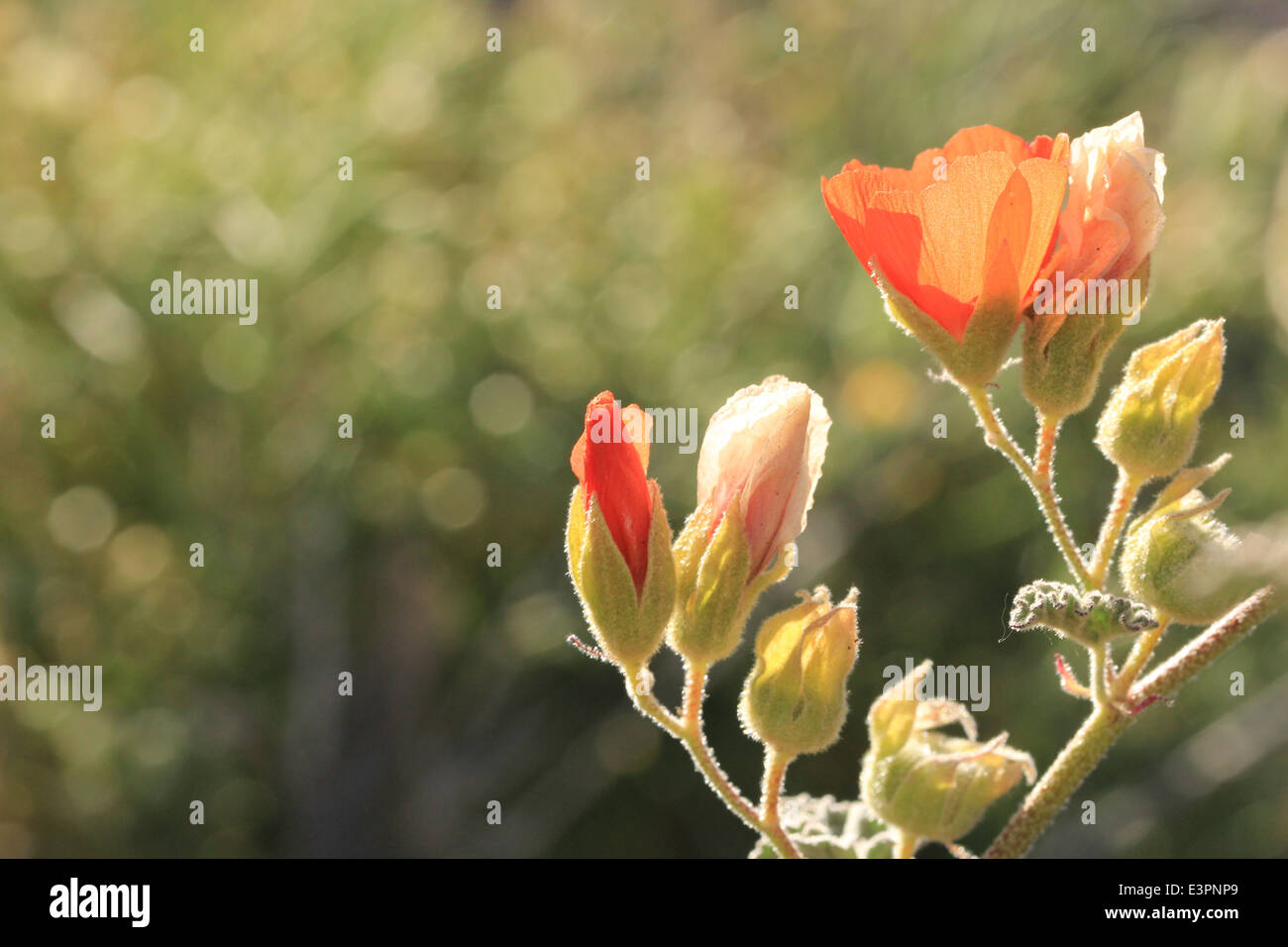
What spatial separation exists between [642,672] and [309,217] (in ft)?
8.01

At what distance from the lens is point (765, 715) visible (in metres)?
0.85

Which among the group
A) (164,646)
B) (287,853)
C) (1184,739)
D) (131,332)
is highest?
(131,332)

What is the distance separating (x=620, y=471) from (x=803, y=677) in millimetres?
192

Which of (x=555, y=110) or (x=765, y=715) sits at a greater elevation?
(x=555, y=110)

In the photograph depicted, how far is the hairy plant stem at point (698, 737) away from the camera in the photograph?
82 centimetres

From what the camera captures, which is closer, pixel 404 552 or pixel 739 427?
pixel 739 427

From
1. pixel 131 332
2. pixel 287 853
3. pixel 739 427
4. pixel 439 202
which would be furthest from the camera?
pixel 439 202

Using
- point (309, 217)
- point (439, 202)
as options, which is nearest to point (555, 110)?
point (439, 202)

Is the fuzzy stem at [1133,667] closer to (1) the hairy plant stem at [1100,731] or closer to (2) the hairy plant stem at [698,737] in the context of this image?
(1) the hairy plant stem at [1100,731]

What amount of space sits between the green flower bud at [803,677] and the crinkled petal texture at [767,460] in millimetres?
48

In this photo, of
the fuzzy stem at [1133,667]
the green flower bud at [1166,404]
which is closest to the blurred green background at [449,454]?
the green flower bud at [1166,404]

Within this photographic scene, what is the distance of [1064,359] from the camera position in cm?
85

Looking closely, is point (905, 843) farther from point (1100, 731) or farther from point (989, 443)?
point (989, 443)

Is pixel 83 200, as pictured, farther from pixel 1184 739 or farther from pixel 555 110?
pixel 1184 739
